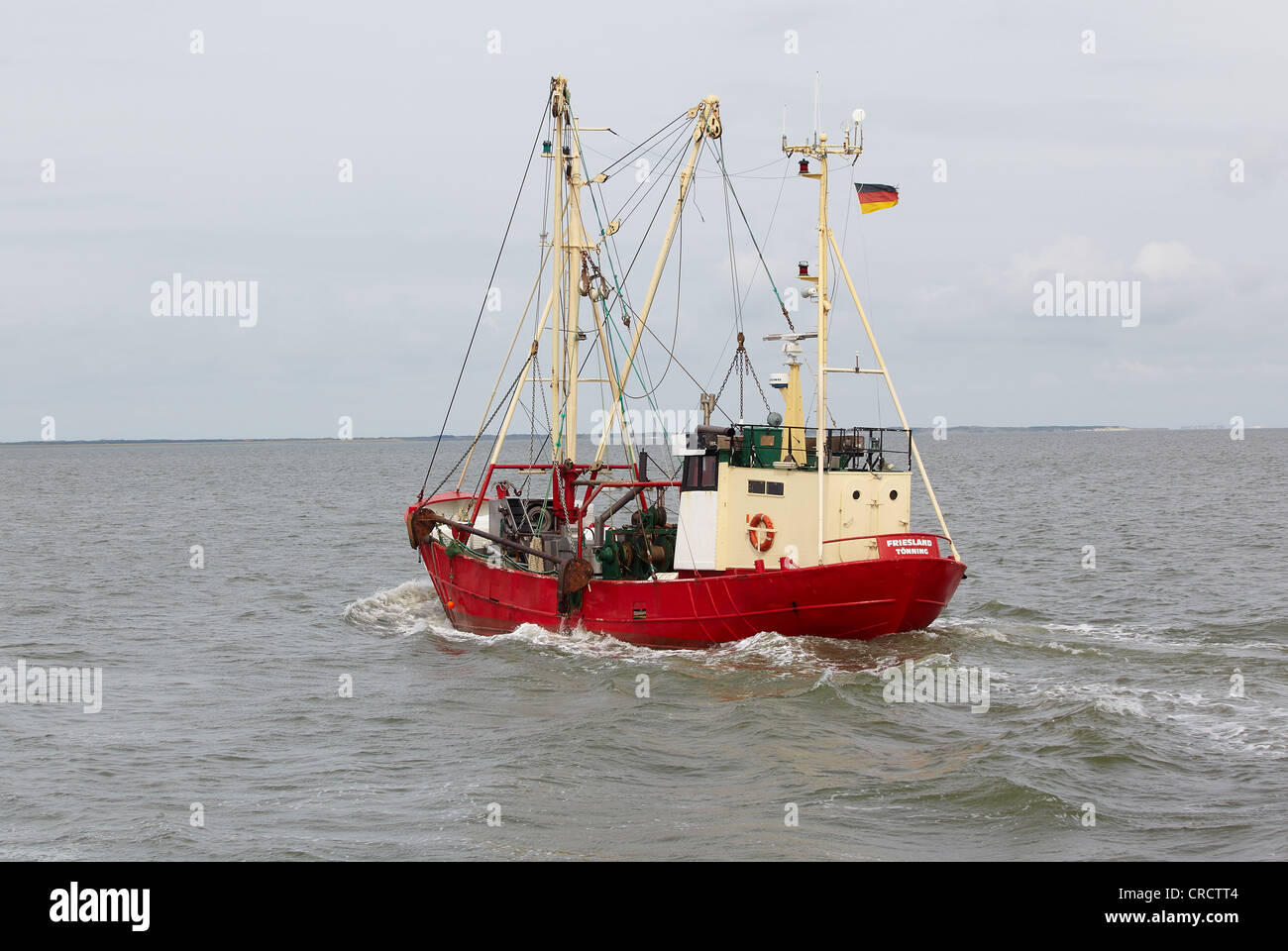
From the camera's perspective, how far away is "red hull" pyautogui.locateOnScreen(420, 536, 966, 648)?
23.5 m

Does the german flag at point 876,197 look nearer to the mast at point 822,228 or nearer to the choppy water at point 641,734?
the mast at point 822,228

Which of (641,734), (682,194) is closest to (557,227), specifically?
(682,194)

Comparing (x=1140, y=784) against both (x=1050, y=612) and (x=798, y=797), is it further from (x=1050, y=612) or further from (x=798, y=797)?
(x=1050, y=612)

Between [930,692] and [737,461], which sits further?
[737,461]

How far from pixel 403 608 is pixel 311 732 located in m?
14.5

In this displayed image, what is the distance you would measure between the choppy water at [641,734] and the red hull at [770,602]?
1.59 ft

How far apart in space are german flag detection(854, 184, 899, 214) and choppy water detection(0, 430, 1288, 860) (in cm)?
830

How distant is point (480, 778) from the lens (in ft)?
57.9

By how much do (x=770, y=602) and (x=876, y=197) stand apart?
7855 millimetres

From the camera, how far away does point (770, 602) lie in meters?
24.0

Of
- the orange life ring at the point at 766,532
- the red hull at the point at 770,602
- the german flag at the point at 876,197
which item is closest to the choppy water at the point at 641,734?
the red hull at the point at 770,602

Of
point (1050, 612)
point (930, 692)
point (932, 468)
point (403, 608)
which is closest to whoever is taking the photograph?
point (930, 692)

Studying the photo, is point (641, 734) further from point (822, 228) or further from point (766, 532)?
point (822, 228)

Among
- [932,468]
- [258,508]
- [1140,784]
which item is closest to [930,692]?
[1140,784]
